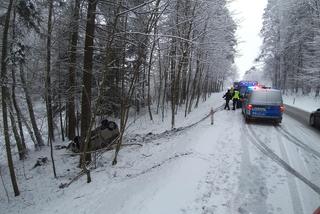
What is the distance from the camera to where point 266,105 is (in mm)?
15367

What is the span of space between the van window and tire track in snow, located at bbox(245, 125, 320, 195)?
7.07 ft

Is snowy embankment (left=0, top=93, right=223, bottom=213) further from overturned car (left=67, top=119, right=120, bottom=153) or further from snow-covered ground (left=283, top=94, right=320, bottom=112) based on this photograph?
snow-covered ground (left=283, top=94, right=320, bottom=112)


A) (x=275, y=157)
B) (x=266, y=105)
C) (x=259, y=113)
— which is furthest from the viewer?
(x=259, y=113)

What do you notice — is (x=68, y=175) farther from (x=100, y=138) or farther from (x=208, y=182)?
(x=208, y=182)

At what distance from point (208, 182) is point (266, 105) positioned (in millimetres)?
9174

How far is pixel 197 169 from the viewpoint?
27.8 feet

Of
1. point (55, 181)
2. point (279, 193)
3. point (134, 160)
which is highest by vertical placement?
point (279, 193)

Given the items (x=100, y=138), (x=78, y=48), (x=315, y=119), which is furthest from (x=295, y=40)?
(x=100, y=138)

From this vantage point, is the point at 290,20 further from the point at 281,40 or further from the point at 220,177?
the point at 220,177

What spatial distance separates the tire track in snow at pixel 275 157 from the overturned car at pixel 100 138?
6.81 meters

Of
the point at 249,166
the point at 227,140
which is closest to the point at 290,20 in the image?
the point at 227,140

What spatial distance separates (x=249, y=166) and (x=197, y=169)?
1.68 metres

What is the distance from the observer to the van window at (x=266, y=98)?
15.4 metres

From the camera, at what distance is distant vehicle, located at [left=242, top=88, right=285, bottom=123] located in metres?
15.3
